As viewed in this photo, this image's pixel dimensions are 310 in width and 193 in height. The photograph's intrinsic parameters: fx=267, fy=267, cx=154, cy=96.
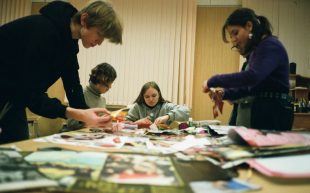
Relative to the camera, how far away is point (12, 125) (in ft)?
4.27

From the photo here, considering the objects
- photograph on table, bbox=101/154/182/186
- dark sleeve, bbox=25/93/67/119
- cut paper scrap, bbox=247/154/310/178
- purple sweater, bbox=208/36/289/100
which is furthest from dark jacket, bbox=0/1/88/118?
cut paper scrap, bbox=247/154/310/178

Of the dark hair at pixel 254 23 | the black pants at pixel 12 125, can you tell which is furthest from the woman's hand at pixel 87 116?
the dark hair at pixel 254 23

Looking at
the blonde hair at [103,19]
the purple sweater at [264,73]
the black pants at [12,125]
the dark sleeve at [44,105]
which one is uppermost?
the blonde hair at [103,19]

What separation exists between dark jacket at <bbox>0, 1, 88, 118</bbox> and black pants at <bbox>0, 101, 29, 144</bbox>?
11 cm

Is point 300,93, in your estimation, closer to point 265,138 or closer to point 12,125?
point 265,138

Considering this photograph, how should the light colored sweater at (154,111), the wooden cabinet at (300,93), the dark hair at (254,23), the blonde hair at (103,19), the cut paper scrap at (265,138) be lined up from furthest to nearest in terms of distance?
the wooden cabinet at (300,93) → the light colored sweater at (154,111) → the dark hair at (254,23) → the blonde hair at (103,19) → the cut paper scrap at (265,138)

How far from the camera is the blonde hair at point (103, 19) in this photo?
1200 millimetres

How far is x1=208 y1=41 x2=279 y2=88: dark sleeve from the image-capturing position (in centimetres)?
114

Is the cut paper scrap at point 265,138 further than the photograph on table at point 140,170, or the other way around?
the cut paper scrap at point 265,138

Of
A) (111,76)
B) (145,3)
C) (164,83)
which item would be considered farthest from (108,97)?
(111,76)

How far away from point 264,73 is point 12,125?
1.20 metres

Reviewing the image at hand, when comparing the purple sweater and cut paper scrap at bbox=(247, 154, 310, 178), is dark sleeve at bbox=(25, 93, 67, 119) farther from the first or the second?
cut paper scrap at bbox=(247, 154, 310, 178)

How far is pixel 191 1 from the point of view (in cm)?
400

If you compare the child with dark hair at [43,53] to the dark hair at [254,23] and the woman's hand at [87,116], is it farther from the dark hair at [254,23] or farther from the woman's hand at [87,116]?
the dark hair at [254,23]
